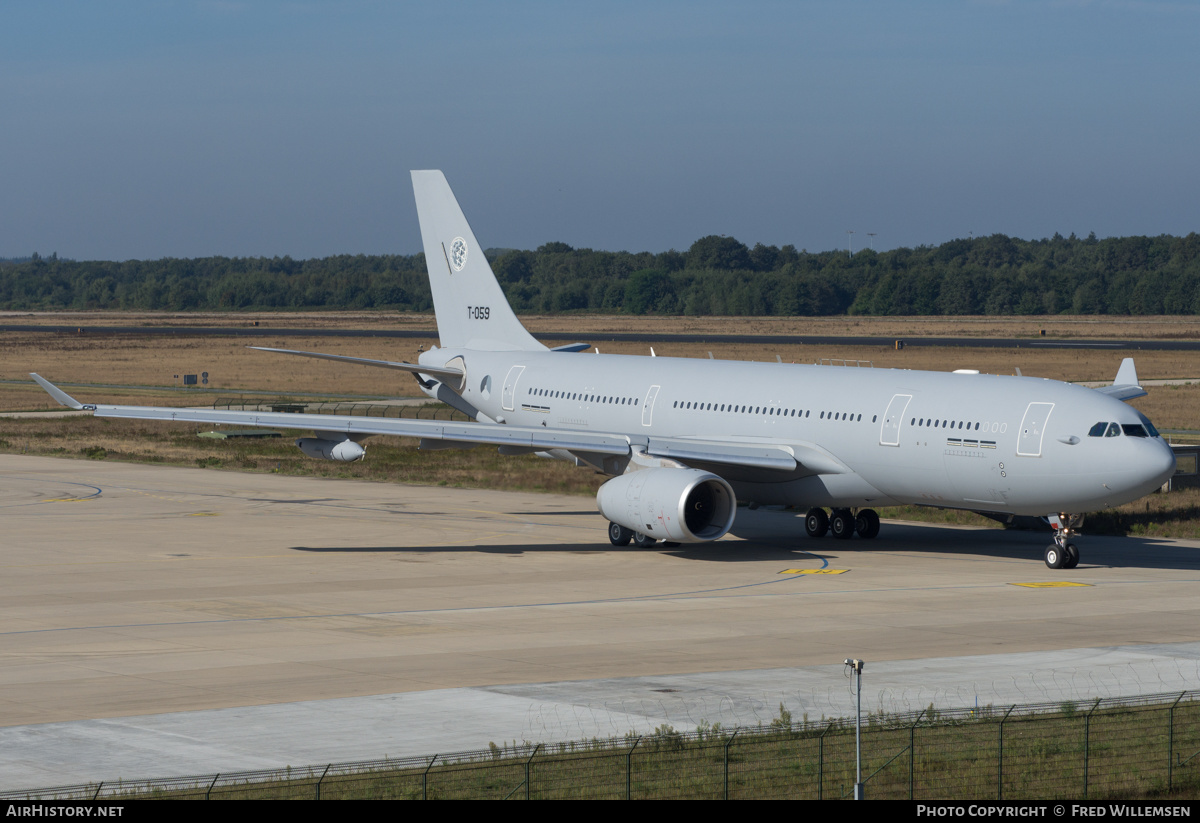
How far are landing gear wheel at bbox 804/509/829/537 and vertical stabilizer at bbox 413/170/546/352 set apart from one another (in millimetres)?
13744

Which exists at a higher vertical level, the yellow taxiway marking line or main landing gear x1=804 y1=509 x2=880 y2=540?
main landing gear x1=804 y1=509 x2=880 y2=540

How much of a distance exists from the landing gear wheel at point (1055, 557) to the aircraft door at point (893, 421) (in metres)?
4.99

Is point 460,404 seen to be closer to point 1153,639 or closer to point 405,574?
point 405,574

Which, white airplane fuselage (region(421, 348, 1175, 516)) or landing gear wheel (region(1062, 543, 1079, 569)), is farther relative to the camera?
landing gear wheel (region(1062, 543, 1079, 569))

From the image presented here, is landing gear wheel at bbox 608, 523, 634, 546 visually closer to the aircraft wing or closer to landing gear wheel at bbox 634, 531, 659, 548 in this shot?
landing gear wheel at bbox 634, 531, 659, 548

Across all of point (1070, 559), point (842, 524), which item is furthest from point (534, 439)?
point (1070, 559)

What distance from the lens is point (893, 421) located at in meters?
41.2

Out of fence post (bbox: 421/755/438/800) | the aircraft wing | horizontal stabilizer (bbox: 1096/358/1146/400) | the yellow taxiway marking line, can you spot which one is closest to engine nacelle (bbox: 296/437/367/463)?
the aircraft wing

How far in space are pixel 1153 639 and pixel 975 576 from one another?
8941mm

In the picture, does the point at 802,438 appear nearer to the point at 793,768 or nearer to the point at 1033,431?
the point at 1033,431

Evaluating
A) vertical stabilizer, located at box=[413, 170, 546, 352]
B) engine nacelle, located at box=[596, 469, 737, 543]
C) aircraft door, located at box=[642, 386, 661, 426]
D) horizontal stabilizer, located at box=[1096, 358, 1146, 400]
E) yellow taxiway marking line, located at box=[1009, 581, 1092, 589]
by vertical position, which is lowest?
yellow taxiway marking line, located at box=[1009, 581, 1092, 589]

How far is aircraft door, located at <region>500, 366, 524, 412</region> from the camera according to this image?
2104 inches

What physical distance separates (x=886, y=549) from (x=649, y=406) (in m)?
8.85

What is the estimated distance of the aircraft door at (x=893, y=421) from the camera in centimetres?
4102
